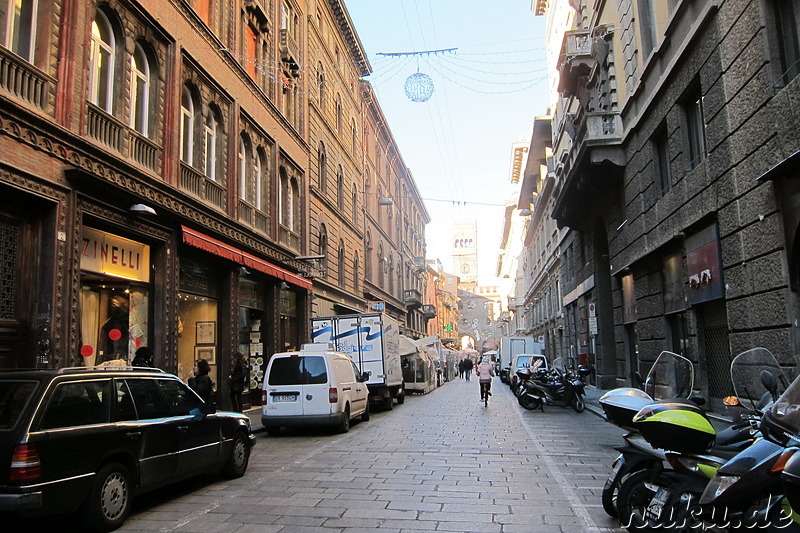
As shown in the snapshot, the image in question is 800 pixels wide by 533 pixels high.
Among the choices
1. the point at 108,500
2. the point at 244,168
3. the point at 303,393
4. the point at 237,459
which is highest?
the point at 244,168

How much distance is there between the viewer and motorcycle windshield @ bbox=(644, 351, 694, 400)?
609 centimetres

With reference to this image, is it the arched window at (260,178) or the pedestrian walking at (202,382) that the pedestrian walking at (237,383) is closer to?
the pedestrian walking at (202,382)

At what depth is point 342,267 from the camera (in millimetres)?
32625

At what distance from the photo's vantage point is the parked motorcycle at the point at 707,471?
379 centimetres

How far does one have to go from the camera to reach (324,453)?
10789mm

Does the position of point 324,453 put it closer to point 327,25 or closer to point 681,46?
point 681,46

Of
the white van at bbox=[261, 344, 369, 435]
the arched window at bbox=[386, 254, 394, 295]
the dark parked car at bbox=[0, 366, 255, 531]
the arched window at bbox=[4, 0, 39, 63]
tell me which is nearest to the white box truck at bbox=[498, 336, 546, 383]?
the arched window at bbox=[386, 254, 394, 295]

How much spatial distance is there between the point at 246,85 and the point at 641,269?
542 inches

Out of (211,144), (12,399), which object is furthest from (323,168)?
(12,399)

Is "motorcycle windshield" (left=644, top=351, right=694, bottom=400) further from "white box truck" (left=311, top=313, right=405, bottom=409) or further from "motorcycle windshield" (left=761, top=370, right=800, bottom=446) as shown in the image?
"white box truck" (left=311, top=313, right=405, bottom=409)

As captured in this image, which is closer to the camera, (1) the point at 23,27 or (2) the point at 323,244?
(1) the point at 23,27

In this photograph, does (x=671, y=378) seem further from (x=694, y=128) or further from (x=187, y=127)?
(x=187, y=127)

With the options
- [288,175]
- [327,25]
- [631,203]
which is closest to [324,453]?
[631,203]

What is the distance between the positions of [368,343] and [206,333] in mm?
5240
